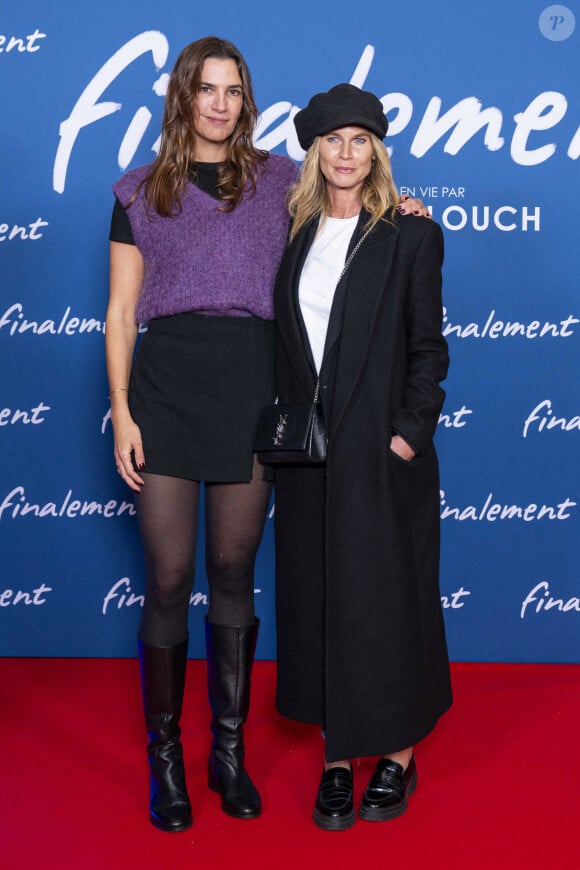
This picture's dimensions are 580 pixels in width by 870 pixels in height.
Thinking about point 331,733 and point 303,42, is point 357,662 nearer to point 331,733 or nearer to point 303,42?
point 331,733

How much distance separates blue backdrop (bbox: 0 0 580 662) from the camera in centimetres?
296

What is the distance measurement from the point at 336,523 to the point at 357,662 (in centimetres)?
31

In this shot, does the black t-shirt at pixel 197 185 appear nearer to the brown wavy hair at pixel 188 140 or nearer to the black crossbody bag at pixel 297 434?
the brown wavy hair at pixel 188 140

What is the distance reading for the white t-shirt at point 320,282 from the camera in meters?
2.06

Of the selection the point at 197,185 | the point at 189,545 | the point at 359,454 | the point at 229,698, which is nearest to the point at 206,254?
the point at 197,185

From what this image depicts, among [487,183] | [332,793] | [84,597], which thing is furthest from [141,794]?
[487,183]

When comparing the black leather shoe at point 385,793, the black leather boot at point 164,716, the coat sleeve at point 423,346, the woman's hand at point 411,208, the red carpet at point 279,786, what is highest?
the woman's hand at point 411,208

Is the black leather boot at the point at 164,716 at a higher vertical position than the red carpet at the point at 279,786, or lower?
higher

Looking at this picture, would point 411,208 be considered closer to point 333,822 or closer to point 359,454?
point 359,454

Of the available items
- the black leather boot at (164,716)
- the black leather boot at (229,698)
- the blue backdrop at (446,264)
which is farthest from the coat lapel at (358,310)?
the blue backdrop at (446,264)

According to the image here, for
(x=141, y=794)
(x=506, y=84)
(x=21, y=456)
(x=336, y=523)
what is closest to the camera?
(x=336, y=523)

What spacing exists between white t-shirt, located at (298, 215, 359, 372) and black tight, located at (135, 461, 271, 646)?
32cm

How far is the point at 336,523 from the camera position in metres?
2.07

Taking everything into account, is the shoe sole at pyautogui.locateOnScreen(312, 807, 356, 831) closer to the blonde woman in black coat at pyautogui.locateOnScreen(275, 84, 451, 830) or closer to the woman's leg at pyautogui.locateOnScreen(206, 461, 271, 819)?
the blonde woman in black coat at pyautogui.locateOnScreen(275, 84, 451, 830)
